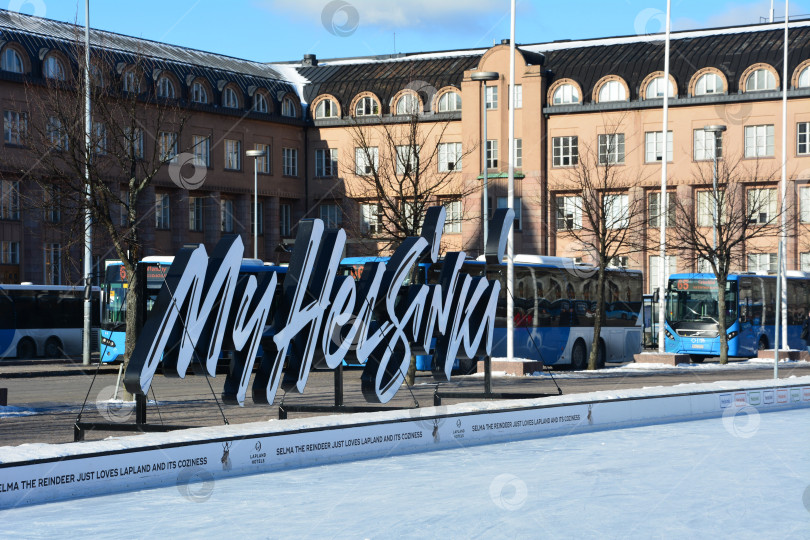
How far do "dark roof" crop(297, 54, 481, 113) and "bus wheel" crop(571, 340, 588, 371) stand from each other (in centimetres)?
3435

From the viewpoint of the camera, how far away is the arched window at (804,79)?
200 ft

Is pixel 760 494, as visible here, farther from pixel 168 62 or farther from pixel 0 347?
pixel 168 62

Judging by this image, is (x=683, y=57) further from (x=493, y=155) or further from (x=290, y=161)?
(x=290, y=161)

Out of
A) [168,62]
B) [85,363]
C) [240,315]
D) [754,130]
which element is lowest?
[85,363]

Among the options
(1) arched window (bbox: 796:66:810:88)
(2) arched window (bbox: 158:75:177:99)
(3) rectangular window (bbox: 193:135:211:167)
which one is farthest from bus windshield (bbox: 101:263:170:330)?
(1) arched window (bbox: 796:66:810:88)

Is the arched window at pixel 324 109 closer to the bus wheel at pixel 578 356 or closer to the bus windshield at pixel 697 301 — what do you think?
the bus windshield at pixel 697 301

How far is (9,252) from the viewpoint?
55.5 m

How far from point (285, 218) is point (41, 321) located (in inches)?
1168

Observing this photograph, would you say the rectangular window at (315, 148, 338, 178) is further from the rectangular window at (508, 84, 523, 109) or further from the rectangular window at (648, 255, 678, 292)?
the rectangular window at (648, 255, 678, 292)

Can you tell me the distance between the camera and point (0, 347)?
42.7 meters

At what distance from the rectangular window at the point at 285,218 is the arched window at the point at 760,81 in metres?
27.6

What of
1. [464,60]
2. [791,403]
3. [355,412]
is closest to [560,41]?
[464,60]

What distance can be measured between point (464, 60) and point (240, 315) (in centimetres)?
5631

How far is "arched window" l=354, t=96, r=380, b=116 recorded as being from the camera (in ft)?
234
